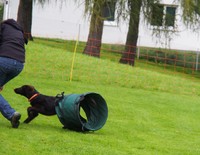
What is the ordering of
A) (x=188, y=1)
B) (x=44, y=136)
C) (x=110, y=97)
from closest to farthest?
(x=44, y=136), (x=110, y=97), (x=188, y=1)

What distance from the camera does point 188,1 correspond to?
2261 cm

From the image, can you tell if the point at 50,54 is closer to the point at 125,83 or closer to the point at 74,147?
the point at 125,83

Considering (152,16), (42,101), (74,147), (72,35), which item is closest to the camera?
(74,147)

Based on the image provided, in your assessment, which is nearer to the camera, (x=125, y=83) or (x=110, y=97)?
(x=110, y=97)

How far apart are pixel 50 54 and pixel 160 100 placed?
299 inches

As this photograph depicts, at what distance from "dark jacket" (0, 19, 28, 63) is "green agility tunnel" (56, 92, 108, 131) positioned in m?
1.11

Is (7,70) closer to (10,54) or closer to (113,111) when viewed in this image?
(10,54)

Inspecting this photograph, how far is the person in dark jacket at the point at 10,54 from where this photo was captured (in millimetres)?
9164

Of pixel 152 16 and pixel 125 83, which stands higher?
pixel 152 16

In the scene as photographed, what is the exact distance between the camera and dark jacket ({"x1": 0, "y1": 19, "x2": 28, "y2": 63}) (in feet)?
30.2

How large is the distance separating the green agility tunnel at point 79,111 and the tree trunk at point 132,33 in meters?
12.2

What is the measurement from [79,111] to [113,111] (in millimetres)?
3376

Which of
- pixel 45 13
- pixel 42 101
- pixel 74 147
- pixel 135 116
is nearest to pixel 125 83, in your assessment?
pixel 135 116

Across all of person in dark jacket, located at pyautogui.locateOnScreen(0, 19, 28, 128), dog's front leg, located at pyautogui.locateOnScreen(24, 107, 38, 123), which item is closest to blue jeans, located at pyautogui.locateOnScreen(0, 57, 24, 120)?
person in dark jacket, located at pyautogui.locateOnScreen(0, 19, 28, 128)
